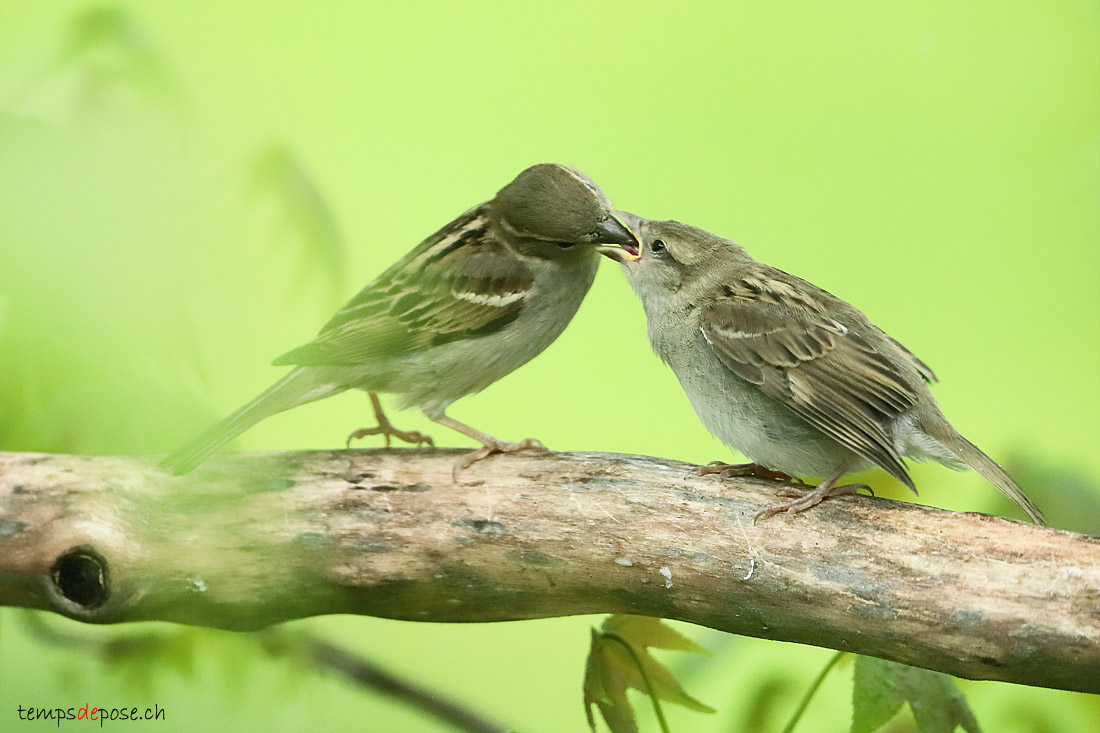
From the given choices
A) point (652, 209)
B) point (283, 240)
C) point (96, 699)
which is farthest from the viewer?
point (652, 209)

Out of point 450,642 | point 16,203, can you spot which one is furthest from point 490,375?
point 16,203

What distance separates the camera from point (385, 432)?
2.60 m

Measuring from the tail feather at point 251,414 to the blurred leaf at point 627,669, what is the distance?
893 mm

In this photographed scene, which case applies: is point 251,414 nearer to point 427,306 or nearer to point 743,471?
point 427,306

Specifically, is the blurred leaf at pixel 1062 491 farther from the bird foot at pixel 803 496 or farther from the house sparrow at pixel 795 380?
→ the bird foot at pixel 803 496

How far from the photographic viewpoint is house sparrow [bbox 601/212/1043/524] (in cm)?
187

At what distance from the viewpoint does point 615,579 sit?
6.05 feet

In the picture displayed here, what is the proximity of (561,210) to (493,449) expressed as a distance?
611 millimetres

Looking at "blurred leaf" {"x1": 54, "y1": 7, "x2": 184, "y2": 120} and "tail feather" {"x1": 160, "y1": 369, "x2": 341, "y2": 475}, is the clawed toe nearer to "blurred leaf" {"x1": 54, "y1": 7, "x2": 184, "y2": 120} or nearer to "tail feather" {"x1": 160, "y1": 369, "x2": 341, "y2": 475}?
"tail feather" {"x1": 160, "y1": 369, "x2": 341, "y2": 475}

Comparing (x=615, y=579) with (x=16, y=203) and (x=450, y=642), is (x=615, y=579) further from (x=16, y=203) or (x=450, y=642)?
(x=16, y=203)

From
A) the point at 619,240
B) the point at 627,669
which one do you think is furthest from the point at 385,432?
the point at 627,669

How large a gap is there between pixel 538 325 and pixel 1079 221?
6.37 feet

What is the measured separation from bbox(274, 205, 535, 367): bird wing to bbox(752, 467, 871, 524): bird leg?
80 cm

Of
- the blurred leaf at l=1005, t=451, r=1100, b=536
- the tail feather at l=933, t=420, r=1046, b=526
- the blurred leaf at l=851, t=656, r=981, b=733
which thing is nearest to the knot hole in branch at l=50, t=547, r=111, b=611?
the blurred leaf at l=851, t=656, r=981, b=733
